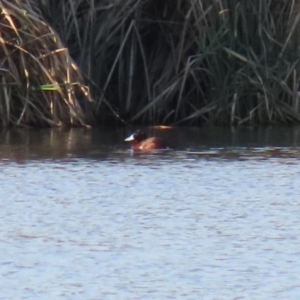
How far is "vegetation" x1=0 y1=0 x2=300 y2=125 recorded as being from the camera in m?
13.1

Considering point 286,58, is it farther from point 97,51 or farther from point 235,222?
point 235,222

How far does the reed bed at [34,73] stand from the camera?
12977 mm

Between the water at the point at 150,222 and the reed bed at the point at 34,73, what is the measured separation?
165 centimetres

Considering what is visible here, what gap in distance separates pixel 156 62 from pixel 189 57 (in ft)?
2.33

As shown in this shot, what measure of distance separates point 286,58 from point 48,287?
7.99 meters

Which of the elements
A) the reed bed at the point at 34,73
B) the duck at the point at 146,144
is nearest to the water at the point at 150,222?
the duck at the point at 146,144

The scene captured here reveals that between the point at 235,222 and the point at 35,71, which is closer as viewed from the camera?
the point at 235,222

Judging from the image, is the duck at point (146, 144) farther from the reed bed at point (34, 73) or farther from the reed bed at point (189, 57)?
the reed bed at point (189, 57)

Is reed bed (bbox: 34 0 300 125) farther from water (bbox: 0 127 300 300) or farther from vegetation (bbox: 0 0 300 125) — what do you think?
water (bbox: 0 127 300 300)

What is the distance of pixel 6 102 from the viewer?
12.9m

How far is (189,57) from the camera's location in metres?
13.6

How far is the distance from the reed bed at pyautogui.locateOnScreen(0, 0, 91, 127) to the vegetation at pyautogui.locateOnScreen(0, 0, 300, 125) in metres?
0.01

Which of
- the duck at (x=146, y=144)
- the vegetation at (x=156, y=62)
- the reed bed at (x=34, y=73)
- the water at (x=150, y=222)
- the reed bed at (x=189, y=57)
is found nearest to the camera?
the water at (x=150, y=222)

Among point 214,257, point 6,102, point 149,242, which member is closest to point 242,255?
point 214,257
